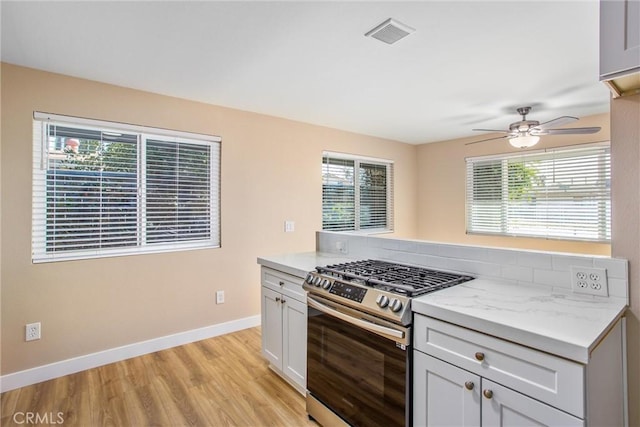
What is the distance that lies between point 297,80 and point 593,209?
377 cm

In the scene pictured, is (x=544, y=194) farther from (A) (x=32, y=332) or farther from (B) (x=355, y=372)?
(A) (x=32, y=332)

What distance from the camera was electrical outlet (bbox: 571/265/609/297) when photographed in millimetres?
1467

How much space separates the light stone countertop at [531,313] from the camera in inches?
42.2

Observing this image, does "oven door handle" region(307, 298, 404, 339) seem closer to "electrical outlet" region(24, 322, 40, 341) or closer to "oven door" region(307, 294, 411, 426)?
"oven door" region(307, 294, 411, 426)

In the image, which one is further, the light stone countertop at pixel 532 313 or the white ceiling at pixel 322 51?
the white ceiling at pixel 322 51

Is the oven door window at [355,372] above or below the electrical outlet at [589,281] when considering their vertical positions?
below

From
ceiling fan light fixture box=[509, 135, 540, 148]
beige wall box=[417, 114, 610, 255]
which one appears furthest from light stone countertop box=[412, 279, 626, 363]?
beige wall box=[417, 114, 610, 255]

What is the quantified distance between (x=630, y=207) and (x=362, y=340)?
1357 millimetres

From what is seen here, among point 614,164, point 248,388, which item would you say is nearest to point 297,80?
point 614,164

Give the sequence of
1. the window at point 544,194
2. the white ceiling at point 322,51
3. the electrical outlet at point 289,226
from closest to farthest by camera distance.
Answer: the white ceiling at point 322,51, the window at point 544,194, the electrical outlet at point 289,226

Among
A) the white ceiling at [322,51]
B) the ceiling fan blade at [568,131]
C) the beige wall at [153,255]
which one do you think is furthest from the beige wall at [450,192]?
the beige wall at [153,255]

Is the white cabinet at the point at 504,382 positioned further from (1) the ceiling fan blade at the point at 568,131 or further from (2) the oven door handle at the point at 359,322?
(1) the ceiling fan blade at the point at 568,131

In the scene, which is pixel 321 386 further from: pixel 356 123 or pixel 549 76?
pixel 356 123

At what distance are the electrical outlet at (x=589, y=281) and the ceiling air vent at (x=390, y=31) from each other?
1.60 m
